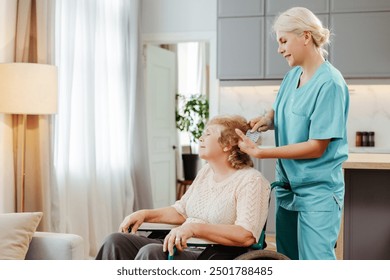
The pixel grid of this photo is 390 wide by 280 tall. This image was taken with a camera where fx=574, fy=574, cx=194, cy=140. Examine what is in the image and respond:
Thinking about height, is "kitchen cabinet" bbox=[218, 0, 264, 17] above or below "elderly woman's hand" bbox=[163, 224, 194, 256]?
above

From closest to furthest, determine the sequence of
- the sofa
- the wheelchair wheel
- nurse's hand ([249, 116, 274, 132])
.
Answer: the wheelchair wheel
nurse's hand ([249, 116, 274, 132])
the sofa

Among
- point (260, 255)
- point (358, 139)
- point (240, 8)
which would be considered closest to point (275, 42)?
point (240, 8)

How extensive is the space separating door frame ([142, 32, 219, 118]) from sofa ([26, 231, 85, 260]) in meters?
3.69

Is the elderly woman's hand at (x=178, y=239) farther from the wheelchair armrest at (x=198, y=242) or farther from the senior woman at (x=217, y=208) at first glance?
the wheelchair armrest at (x=198, y=242)

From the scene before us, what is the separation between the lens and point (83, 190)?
4.28 m

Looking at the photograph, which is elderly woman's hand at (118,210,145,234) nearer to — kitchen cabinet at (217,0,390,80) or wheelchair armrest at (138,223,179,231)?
wheelchair armrest at (138,223,179,231)

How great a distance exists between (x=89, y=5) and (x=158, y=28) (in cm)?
151

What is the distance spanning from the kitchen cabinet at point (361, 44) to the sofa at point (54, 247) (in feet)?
11.9

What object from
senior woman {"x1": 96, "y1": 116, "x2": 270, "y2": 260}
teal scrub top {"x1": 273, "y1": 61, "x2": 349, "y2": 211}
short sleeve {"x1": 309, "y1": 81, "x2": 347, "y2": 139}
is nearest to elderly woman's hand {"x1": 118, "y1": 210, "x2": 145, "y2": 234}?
senior woman {"x1": 96, "y1": 116, "x2": 270, "y2": 260}

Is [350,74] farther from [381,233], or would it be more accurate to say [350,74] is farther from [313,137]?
[313,137]

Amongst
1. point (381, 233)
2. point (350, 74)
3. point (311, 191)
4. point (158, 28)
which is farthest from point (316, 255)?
point (158, 28)

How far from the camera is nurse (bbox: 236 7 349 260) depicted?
6.51ft
